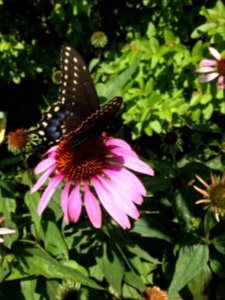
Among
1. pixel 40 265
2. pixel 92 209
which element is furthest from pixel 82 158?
pixel 40 265

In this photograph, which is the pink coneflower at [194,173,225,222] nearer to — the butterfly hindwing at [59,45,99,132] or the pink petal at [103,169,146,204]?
the pink petal at [103,169,146,204]

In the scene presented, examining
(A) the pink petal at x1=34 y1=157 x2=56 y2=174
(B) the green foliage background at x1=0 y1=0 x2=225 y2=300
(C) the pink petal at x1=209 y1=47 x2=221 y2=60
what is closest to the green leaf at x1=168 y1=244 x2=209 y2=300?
(B) the green foliage background at x1=0 y1=0 x2=225 y2=300

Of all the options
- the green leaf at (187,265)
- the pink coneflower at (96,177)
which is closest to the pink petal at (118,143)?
the pink coneflower at (96,177)

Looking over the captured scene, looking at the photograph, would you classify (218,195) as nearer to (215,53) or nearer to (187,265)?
(187,265)

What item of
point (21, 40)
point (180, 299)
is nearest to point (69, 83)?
point (180, 299)

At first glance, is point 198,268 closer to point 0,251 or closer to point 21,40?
point 0,251
